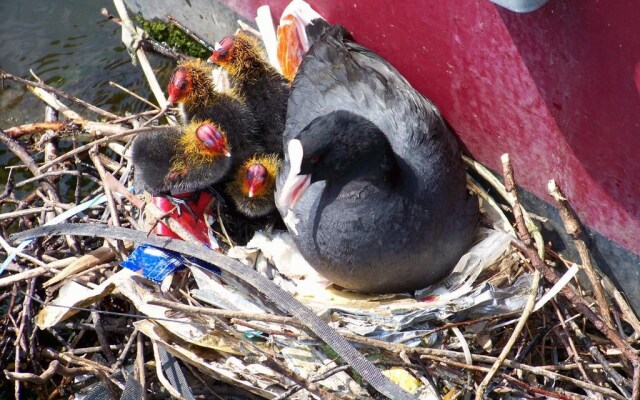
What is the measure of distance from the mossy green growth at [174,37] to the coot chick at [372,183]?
1.48 meters

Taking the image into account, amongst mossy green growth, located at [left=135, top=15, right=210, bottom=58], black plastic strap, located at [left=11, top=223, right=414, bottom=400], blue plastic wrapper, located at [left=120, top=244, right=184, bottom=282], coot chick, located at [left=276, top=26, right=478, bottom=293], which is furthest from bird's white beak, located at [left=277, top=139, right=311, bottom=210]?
mossy green growth, located at [left=135, top=15, right=210, bottom=58]

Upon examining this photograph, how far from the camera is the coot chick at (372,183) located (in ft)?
9.54

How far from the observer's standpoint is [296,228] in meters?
3.21

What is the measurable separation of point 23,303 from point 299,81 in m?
1.39

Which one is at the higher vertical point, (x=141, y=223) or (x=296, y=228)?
(x=296, y=228)

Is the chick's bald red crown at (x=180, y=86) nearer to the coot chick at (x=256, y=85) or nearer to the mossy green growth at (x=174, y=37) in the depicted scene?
the coot chick at (x=256, y=85)

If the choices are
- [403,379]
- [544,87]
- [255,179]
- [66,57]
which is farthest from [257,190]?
[66,57]

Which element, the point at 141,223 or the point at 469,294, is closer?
the point at 469,294

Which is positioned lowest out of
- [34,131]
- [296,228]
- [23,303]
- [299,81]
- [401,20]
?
[23,303]

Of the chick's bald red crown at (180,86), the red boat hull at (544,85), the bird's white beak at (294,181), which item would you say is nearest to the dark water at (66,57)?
the chick's bald red crown at (180,86)

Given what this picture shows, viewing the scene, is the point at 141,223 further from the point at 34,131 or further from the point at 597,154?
the point at 597,154

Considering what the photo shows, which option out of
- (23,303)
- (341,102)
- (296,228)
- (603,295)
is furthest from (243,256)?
(603,295)

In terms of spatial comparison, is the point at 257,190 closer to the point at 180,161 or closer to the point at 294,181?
the point at 180,161

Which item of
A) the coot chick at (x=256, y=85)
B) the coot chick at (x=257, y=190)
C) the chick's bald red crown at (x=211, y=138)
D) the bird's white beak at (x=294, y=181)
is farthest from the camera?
the coot chick at (x=256, y=85)
